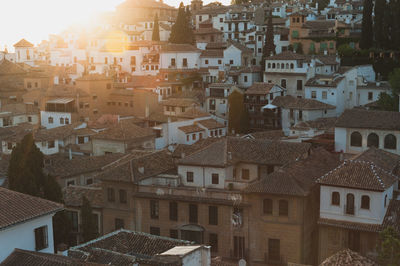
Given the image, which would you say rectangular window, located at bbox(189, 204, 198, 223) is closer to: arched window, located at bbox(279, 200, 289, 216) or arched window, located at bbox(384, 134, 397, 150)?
arched window, located at bbox(279, 200, 289, 216)

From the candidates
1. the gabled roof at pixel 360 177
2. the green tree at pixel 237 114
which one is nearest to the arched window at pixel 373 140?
the gabled roof at pixel 360 177

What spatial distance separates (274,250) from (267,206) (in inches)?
95.8

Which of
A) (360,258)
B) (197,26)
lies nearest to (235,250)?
(360,258)

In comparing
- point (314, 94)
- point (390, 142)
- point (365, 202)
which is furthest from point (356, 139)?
point (314, 94)

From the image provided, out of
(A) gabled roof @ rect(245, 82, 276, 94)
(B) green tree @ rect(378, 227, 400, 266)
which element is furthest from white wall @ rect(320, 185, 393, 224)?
(A) gabled roof @ rect(245, 82, 276, 94)

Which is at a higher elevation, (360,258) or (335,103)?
(335,103)

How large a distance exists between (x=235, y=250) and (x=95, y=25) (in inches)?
2723

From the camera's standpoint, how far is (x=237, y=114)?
5647 centimetres

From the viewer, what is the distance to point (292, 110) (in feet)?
177

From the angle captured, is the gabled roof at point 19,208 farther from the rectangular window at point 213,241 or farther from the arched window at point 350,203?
the arched window at point 350,203

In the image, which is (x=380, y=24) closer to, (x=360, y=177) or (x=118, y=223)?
(x=360, y=177)

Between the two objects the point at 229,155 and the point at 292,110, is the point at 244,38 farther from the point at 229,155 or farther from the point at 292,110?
the point at 229,155

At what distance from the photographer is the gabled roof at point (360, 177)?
27.8m

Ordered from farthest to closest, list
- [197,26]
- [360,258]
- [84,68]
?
[197,26] → [84,68] → [360,258]
